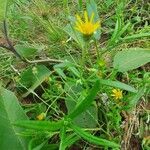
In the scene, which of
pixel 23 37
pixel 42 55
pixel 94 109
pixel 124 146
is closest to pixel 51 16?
pixel 23 37

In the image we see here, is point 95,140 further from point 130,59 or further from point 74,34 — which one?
point 74,34

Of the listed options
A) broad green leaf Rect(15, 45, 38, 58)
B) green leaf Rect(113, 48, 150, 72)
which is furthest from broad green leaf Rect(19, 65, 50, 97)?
green leaf Rect(113, 48, 150, 72)

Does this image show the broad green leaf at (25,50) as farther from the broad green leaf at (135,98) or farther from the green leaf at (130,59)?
the broad green leaf at (135,98)

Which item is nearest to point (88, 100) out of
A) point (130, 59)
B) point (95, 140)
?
point (95, 140)

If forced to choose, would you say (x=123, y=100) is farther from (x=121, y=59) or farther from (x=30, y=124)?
(x=30, y=124)

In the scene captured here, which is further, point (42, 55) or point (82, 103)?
point (42, 55)

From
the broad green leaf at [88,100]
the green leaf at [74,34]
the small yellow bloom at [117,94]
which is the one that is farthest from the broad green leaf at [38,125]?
the green leaf at [74,34]
